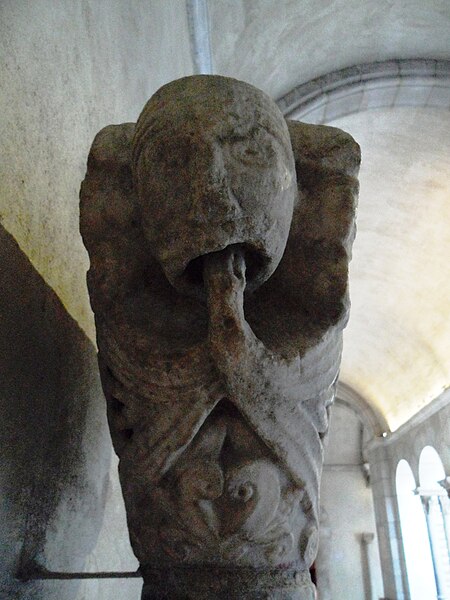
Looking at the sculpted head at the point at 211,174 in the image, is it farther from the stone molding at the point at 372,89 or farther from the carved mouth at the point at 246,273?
the stone molding at the point at 372,89

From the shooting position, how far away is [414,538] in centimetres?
875

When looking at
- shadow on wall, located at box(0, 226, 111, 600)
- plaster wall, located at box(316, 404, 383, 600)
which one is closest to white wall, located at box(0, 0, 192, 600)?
shadow on wall, located at box(0, 226, 111, 600)

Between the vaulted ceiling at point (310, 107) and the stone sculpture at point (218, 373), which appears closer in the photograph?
the stone sculpture at point (218, 373)

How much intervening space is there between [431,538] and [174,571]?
8.67 meters

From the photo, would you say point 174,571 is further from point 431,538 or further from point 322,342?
point 431,538

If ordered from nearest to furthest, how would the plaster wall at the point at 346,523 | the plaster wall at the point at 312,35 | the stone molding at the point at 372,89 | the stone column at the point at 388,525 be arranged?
the plaster wall at the point at 312,35 → the stone molding at the point at 372,89 → the stone column at the point at 388,525 → the plaster wall at the point at 346,523

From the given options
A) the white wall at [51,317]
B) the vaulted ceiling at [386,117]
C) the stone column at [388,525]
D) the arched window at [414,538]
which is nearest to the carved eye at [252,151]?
the white wall at [51,317]

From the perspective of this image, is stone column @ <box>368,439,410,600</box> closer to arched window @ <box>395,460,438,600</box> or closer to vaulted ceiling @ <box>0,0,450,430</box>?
arched window @ <box>395,460,438,600</box>

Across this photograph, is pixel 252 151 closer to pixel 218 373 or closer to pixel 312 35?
pixel 218 373

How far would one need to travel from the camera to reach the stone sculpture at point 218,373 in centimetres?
90

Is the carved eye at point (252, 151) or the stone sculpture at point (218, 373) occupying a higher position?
the carved eye at point (252, 151)

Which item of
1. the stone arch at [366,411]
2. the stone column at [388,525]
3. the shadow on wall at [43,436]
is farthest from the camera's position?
the stone arch at [366,411]

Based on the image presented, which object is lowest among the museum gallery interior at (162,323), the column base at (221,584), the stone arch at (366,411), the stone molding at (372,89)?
the column base at (221,584)

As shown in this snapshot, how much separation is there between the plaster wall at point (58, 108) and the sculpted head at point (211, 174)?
283 mm
